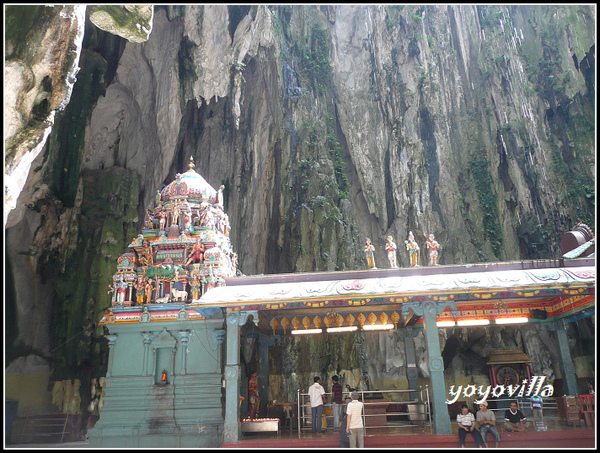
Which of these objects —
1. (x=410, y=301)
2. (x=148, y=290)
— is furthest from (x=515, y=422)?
(x=148, y=290)

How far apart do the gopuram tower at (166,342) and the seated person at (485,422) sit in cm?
570

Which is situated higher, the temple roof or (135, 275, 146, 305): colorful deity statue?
(135, 275, 146, 305): colorful deity statue

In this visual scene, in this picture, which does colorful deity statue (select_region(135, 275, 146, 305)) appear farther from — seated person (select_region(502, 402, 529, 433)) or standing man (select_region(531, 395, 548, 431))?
standing man (select_region(531, 395, 548, 431))

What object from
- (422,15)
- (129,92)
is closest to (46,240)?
(129,92)

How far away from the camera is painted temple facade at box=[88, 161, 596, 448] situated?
9.12 metres

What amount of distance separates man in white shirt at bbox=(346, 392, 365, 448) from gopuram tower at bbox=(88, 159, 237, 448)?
12.6ft

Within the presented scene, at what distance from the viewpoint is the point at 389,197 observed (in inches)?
957

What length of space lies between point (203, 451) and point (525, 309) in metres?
8.27

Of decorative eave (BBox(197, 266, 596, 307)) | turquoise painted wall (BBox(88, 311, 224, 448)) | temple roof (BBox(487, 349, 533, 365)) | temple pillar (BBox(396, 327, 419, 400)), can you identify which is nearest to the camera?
decorative eave (BBox(197, 266, 596, 307))

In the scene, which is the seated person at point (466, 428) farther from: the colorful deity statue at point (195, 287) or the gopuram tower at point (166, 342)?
the colorful deity statue at point (195, 287)

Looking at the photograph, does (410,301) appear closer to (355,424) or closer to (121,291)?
(355,424)

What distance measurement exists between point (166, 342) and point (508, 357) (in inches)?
353

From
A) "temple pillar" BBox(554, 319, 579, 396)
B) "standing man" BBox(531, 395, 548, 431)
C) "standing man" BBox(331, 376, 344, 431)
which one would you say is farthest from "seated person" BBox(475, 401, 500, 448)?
"temple pillar" BBox(554, 319, 579, 396)

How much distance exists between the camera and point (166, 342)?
11234 mm
